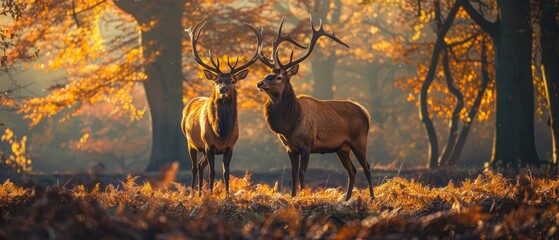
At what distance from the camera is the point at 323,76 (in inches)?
1688

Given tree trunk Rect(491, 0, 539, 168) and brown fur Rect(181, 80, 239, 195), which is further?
tree trunk Rect(491, 0, 539, 168)

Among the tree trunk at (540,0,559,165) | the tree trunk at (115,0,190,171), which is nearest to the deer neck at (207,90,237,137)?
the tree trunk at (540,0,559,165)

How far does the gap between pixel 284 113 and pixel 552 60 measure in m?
12.1

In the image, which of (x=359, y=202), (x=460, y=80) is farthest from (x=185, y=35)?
(x=359, y=202)

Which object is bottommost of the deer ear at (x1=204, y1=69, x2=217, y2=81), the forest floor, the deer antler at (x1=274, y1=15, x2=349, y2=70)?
the forest floor

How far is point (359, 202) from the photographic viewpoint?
9.29m

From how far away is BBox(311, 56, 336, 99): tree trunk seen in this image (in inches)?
1674

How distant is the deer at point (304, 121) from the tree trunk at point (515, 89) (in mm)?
9013

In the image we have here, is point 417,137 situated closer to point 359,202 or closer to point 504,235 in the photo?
point 359,202

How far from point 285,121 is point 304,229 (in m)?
5.75

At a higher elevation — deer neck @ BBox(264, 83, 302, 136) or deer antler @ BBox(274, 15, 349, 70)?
deer antler @ BBox(274, 15, 349, 70)

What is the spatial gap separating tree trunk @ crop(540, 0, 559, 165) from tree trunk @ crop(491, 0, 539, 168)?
1.63ft

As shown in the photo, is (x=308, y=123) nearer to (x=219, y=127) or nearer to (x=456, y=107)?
(x=219, y=127)

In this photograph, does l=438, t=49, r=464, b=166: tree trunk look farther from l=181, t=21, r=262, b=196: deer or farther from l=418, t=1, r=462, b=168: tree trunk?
l=181, t=21, r=262, b=196: deer
